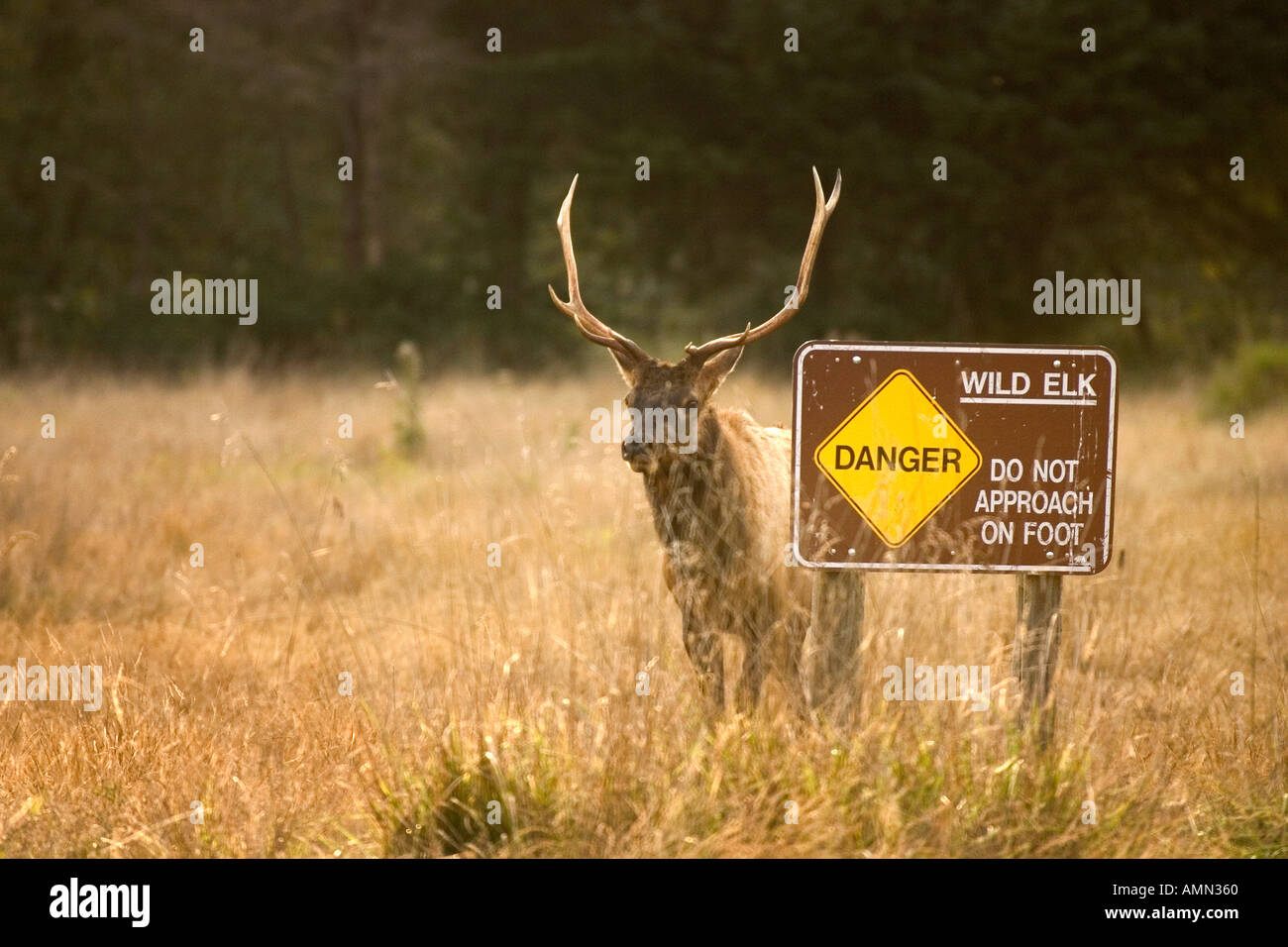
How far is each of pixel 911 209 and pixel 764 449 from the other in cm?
1484

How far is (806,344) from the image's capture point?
393 cm

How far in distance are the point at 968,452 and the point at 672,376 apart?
1620 mm

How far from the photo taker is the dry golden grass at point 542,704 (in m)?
3.79

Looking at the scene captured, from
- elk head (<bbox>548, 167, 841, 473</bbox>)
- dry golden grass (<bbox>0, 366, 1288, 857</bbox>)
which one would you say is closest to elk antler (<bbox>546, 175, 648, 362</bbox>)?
elk head (<bbox>548, 167, 841, 473</bbox>)

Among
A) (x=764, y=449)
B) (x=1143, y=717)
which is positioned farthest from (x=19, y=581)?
(x=1143, y=717)

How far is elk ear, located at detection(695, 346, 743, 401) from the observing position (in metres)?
5.31

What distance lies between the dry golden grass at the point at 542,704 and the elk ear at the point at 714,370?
886 mm

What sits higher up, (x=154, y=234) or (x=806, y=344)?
(x=154, y=234)

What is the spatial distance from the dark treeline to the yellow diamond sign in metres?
13.8

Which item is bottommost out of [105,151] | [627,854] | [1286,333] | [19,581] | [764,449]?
[627,854]

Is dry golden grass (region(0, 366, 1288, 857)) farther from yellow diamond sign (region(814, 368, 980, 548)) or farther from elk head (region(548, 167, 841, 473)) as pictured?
elk head (region(548, 167, 841, 473))

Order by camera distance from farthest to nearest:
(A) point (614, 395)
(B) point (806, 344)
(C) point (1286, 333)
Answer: (C) point (1286, 333), (A) point (614, 395), (B) point (806, 344)

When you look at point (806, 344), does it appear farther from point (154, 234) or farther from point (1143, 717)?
point (154, 234)

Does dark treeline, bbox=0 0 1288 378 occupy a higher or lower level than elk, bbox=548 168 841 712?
higher
